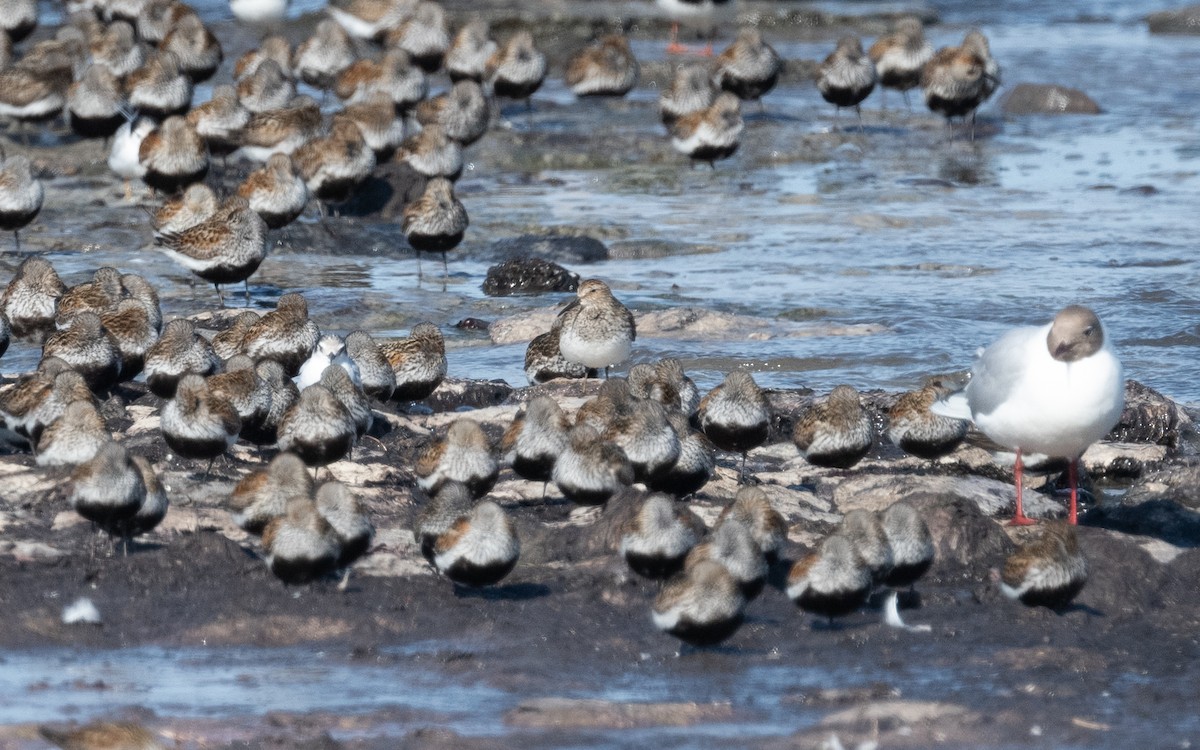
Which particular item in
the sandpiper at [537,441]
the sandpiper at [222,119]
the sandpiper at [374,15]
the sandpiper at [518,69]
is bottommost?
the sandpiper at [374,15]

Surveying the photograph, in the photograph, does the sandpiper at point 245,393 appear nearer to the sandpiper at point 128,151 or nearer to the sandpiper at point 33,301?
the sandpiper at point 33,301

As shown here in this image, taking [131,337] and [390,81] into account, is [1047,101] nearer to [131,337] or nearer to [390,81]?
[390,81]

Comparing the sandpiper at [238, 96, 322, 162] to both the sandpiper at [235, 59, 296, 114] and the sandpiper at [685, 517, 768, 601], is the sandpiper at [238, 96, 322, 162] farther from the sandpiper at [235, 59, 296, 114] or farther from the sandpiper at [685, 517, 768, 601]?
the sandpiper at [685, 517, 768, 601]

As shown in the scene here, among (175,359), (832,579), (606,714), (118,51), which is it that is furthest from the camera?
(118,51)

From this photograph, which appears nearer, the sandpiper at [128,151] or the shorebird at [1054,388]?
the shorebird at [1054,388]

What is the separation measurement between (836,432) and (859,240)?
24.0ft

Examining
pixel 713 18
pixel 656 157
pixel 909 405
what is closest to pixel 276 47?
pixel 656 157

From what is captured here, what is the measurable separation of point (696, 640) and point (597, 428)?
212cm

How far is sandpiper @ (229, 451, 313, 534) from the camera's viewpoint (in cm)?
775

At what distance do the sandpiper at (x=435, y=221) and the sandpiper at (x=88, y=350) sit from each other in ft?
15.4

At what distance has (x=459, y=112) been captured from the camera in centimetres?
1858

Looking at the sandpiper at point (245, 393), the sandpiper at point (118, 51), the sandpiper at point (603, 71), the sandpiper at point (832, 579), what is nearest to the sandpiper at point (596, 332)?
the sandpiper at point (245, 393)

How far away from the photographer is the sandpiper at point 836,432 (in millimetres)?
9094

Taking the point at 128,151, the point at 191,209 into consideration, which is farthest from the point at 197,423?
the point at 128,151
